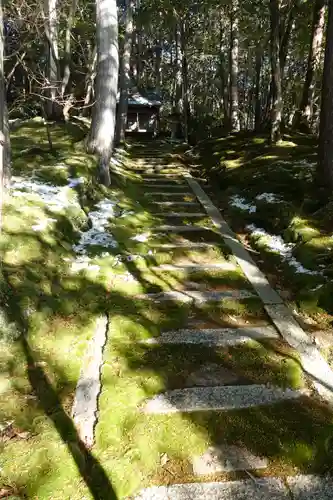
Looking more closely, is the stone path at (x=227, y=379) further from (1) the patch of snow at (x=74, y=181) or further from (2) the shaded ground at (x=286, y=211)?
(1) the patch of snow at (x=74, y=181)

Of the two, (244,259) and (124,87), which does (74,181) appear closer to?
(244,259)

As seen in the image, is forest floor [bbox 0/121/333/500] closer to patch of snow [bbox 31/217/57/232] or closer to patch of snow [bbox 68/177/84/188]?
patch of snow [bbox 31/217/57/232]

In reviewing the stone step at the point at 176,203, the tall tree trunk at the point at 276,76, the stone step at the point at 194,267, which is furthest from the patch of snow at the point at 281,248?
the tall tree trunk at the point at 276,76

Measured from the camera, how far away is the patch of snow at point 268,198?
24.9ft

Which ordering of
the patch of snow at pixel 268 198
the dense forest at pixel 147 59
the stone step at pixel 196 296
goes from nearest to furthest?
the stone step at pixel 196 296 → the patch of snow at pixel 268 198 → the dense forest at pixel 147 59

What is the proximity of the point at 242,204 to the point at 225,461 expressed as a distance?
20.1 feet

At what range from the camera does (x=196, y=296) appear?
5.11 m

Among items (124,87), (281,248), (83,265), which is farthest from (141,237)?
(124,87)

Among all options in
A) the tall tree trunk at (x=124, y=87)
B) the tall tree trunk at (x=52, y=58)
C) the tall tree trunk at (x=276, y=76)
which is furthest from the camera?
the tall tree trunk at (x=124, y=87)

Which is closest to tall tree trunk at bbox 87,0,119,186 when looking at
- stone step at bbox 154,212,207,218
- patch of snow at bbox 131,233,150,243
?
stone step at bbox 154,212,207,218

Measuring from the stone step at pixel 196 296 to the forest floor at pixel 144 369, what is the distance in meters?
0.03

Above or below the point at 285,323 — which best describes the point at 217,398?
below

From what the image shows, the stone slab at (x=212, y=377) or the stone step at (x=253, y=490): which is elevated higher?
the stone slab at (x=212, y=377)

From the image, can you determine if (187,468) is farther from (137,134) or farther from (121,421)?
(137,134)
